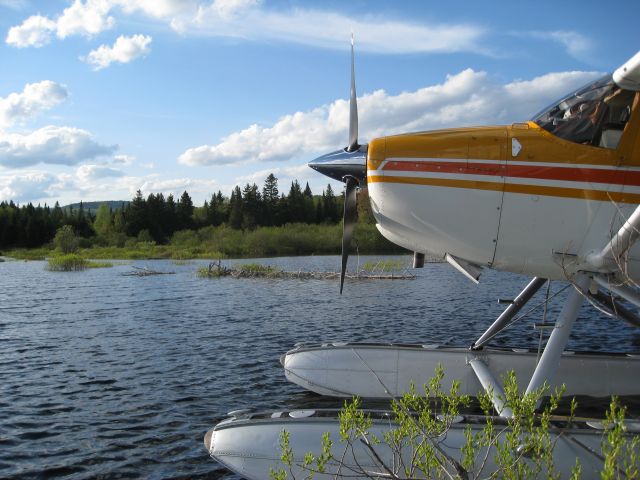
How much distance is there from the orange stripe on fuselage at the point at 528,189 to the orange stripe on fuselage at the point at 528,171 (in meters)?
0.10

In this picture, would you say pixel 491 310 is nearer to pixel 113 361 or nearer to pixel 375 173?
pixel 113 361

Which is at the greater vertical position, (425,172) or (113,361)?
(425,172)

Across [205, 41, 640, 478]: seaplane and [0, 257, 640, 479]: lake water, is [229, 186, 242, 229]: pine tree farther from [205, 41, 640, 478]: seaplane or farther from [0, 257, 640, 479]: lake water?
[205, 41, 640, 478]: seaplane

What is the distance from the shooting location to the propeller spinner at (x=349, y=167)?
24.0 feet

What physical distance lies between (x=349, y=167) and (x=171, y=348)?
9.19 metres

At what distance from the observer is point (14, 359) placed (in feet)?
45.2

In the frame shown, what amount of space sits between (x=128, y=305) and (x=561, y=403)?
17997 millimetres

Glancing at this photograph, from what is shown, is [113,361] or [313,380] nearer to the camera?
[313,380]

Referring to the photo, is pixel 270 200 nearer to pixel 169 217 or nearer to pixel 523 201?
pixel 169 217

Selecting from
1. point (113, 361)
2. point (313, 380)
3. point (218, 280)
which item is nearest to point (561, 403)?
point (313, 380)

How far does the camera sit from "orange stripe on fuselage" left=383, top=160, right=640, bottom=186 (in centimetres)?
623

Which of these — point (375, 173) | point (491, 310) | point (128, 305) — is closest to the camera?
point (375, 173)

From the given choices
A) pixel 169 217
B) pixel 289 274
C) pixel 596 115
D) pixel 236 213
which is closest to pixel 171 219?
pixel 169 217

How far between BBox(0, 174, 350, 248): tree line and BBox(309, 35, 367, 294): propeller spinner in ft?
270
